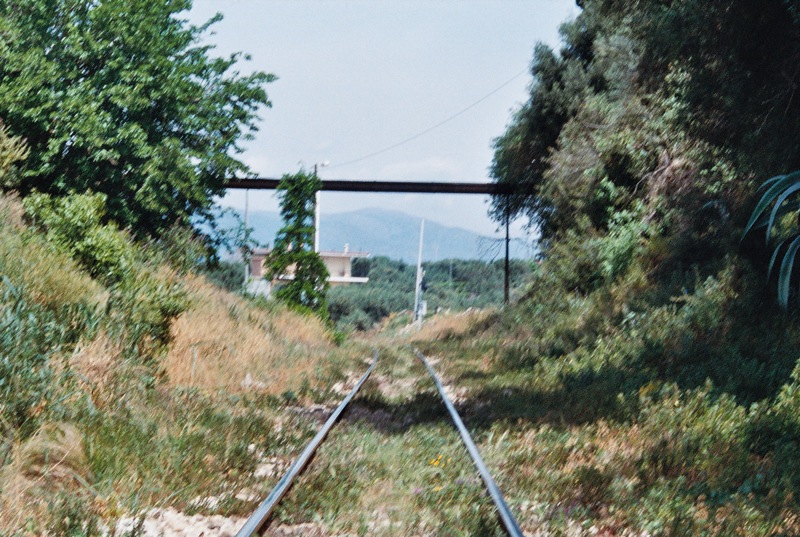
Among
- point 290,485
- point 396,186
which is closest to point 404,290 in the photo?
point 396,186

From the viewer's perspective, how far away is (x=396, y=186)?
3528cm

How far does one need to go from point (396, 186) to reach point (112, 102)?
18051 millimetres

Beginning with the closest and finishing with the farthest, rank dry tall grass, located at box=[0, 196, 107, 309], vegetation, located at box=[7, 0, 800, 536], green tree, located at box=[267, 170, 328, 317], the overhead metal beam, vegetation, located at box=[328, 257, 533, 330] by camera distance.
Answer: vegetation, located at box=[7, 0, 800, 536]
dry tall grass, located at box=[0, 196, 107, 309]
green tree, located at box=[267, 170, 328, 317]
the overhead metal beam
vegetation, located at box=[328, 257, 533, 330]

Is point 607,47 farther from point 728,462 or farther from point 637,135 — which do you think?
point 728,462

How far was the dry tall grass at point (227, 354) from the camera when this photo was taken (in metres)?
11.5

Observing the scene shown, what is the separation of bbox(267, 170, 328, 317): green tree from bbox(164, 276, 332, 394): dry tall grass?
10.8 meters

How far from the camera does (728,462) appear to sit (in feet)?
23.0

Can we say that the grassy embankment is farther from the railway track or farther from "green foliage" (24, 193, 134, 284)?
the railway track

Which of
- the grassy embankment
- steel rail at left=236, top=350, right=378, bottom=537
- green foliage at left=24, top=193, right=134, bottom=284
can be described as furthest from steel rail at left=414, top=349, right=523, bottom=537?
green foliage at left=24, top=193, right=134, bottom=284

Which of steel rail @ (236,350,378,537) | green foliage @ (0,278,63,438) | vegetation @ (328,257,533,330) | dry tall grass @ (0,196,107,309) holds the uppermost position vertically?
dry tall grass @ (0,196,107,309)

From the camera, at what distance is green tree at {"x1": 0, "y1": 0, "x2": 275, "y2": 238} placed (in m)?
17.1

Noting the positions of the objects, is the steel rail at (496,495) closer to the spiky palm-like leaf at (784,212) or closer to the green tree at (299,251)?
the spiky palm-like leaf at (784,212)

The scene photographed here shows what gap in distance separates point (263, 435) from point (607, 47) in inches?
740

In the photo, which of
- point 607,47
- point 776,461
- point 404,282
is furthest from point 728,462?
point 404,282
